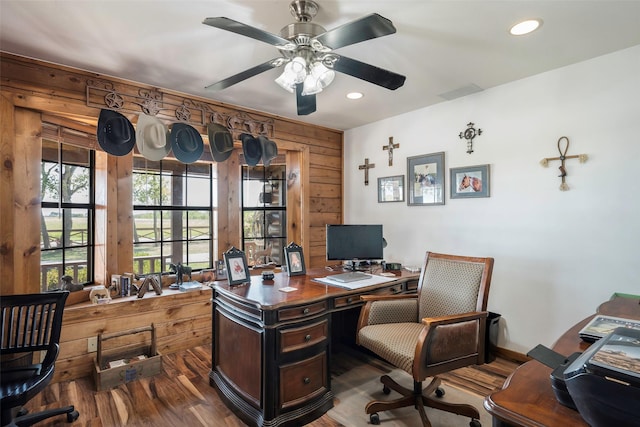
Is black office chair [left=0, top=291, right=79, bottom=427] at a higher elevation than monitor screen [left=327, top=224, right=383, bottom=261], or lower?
lower

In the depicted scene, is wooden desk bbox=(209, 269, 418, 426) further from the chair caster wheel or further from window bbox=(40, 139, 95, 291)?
window bbox=(40, 139, 95, 291)

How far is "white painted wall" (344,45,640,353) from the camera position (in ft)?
7.69

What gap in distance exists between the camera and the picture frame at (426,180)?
3400 mm

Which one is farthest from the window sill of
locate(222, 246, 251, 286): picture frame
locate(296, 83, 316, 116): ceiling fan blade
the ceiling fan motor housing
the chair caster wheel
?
the ceiling fan motor housing

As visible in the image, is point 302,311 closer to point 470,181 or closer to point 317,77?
point 317,77

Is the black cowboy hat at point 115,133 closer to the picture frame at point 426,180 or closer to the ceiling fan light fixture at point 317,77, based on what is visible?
the ceiling fan light fixture at point 317,77

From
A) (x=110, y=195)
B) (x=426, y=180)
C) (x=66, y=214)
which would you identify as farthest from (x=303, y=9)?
(x=66, y=214)

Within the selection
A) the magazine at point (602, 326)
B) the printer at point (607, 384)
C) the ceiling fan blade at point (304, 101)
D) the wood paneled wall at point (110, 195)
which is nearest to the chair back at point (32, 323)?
the wood paneled wall at point (110, 195)

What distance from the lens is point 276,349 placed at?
6.35 feet

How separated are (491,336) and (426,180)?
1625 millimetres

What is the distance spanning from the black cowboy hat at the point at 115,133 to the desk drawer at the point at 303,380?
2.16m

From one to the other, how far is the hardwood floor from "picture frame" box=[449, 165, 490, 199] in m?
1.53

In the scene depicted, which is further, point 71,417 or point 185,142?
point 185,142

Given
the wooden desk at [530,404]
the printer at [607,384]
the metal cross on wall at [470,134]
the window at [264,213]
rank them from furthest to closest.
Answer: the window at [264,213], the metal cross on wall at [470,134], the wooden desk at [530,404], the printer at [607,384]
